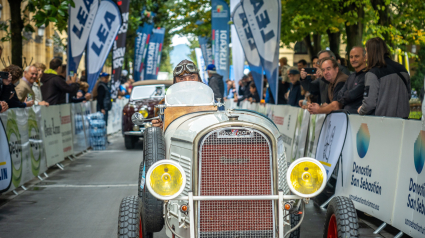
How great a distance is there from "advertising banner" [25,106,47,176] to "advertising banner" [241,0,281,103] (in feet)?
17.0

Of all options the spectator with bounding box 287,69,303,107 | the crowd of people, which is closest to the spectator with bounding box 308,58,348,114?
the crowd of people

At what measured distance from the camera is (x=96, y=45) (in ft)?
47.0

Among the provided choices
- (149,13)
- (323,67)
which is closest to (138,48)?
(149,13)

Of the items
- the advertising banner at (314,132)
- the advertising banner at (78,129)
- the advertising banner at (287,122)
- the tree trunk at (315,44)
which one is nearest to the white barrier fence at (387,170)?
the advertising banner at (314,132)

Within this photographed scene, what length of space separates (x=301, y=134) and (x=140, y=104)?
663 cm

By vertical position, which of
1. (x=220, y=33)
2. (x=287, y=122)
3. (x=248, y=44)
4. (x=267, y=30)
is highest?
(x=220, y=33)

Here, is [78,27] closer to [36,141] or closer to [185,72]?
[36,141]

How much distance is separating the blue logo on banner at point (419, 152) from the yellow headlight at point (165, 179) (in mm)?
2507

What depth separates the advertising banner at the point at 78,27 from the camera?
13.2 m

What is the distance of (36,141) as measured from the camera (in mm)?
9656

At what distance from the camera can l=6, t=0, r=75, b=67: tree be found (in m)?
9.90

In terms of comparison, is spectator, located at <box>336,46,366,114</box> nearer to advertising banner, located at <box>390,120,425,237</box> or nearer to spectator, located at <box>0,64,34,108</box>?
advertising banner, located at <box>390,120,425,237</box>

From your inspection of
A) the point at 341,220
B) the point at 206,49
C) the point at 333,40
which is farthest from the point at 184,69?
the point at 206,49

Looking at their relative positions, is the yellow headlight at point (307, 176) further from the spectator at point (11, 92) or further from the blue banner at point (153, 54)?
the blue banner at point (153, 54)
